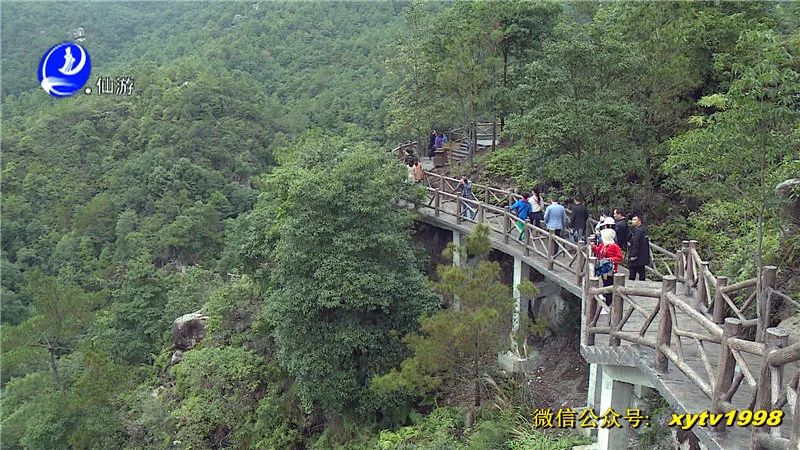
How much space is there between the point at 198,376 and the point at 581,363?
9622 mm

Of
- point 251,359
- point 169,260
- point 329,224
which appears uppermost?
point 329,224

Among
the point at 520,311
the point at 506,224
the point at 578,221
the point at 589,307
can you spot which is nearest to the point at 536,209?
the point at 506,224

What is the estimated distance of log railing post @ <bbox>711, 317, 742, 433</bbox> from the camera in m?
4.82

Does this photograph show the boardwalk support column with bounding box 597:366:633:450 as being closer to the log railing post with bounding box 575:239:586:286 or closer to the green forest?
the green forest

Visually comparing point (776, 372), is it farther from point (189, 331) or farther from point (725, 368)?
point (189, 331)

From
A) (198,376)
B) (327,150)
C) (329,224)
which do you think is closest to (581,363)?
(329,224)

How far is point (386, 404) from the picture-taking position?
38.1 feet

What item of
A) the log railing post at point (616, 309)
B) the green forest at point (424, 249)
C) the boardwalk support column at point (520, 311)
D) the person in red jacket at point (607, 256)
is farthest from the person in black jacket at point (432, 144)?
the log railing post at point (616, 309)

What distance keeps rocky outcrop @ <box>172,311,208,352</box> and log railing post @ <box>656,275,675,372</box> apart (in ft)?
52.9

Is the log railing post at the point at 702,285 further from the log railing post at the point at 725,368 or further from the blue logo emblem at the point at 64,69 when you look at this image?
the blue logo emblem at the point at 64,69

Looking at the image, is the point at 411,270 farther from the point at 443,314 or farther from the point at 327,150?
the point at 327,150

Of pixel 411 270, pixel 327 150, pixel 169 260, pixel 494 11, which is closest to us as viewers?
pixel 411 270

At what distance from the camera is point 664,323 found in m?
6.06

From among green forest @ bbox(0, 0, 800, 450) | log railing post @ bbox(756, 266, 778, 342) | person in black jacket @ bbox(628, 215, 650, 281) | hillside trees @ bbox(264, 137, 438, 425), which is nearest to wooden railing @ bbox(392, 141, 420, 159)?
green forest @ bbox(0, 0, 800, 450)
